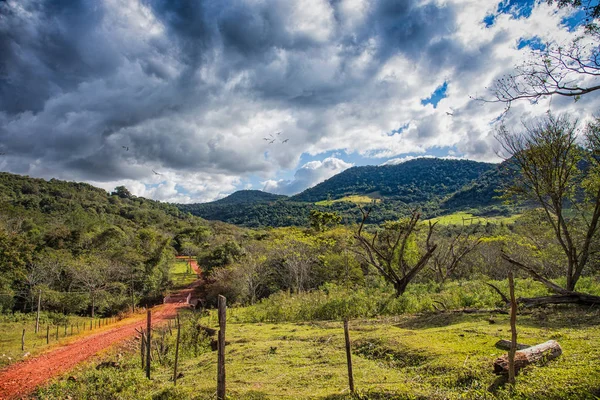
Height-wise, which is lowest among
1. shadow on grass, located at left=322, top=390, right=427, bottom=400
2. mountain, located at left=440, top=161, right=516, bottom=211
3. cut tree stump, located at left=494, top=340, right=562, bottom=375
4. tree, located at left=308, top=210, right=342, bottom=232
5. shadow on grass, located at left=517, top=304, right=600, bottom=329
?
shadow on grass, located at left=322, top=390, right=427, bottom=400

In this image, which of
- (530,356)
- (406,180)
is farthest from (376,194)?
(530,356)

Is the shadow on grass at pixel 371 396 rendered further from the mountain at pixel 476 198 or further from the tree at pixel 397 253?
the mountain at pixel 476 198

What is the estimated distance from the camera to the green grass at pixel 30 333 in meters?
17.5

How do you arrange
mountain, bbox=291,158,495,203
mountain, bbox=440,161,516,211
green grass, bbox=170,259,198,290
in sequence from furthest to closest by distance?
mountain, bbox=291,158,495,203
mountain, bbox=440,161,516,211
green grass, bbox=170,259,198,290

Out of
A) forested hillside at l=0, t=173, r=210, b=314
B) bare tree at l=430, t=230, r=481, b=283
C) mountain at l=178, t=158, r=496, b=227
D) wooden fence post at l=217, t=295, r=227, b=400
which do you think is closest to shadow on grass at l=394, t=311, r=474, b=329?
wooden fence post at l=217, t=295, r=227, b=400

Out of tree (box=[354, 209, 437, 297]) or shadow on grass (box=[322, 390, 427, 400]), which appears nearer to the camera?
shadow on grass (box=[322, 390, 427, 400])

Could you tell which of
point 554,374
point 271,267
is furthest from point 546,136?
point 271,267

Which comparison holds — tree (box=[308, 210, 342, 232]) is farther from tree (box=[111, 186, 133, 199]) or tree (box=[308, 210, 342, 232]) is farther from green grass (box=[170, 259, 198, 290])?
tree (box=[111, 186, 133, 199])

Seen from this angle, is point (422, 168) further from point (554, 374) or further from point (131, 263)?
point (554, 374)

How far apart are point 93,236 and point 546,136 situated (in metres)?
51.2

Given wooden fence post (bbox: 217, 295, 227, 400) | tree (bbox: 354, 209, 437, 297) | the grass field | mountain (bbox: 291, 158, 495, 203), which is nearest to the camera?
the grass field

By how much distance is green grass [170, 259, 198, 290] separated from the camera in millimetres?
45812

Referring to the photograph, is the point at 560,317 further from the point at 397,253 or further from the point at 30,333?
the point at 30,333

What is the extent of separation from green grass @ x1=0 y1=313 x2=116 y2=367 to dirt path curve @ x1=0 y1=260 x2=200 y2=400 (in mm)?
897
